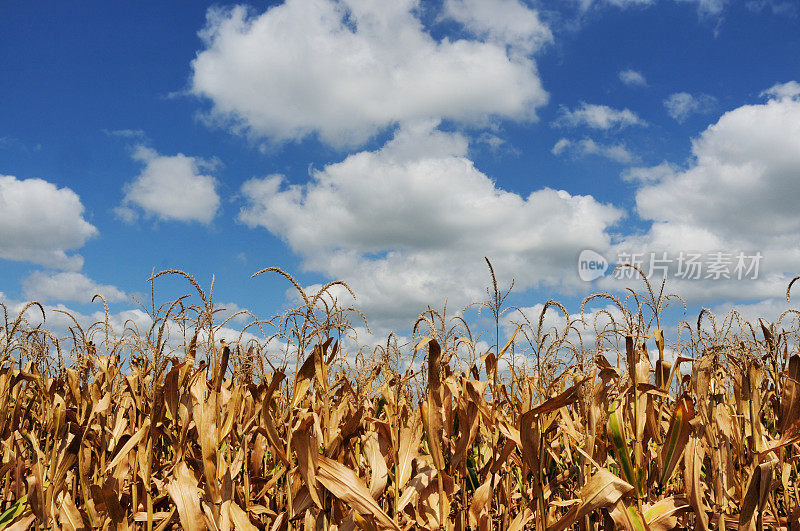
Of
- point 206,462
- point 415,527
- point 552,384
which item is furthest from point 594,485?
point 206,462

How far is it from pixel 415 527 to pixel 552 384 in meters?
1.47

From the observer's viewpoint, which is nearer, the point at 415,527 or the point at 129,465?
the point at 415,527

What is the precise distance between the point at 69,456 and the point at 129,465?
0.78 metres

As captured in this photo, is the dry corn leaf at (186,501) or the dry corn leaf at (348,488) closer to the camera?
the dry corn leaf at (348,488)

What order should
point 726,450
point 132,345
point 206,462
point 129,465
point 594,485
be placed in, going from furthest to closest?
point 132,345
point 129,465
point 726,450
point 206,462
point 594,485

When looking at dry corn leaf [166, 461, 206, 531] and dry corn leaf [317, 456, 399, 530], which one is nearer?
dry corn leaf [317, 456, 399, 530]

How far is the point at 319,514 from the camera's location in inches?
130

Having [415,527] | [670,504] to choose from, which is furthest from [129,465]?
[670,504]

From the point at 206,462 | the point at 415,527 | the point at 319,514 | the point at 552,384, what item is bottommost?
the point at 415,527

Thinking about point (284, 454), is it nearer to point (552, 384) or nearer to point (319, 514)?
point (319, 514)

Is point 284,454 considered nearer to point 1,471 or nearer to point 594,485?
point 594,485

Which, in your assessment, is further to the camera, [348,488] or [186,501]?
[186,501]

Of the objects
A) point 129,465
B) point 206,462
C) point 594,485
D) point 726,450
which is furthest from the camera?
point 129,465

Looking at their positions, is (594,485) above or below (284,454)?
below
